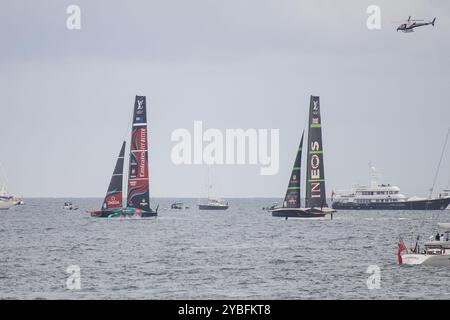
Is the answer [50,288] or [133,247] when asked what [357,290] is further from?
[133,247]

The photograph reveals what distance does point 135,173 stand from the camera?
10931 cm

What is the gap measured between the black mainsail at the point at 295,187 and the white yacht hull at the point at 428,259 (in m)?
65.0

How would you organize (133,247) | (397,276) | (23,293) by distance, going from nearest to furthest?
(23,293)
(397,276)
(133,247)

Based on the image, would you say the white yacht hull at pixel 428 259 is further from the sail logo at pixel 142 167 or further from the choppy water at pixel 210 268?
the sail logo at pixel 142 167

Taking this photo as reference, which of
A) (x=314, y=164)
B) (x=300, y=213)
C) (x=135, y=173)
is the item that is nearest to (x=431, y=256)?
(x=135, y=173)

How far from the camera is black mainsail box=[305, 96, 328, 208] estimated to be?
118 m

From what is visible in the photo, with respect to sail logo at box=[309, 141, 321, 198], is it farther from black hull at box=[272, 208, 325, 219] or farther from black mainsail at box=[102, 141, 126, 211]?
black mainsail at box=[102, 141, 126, 211]

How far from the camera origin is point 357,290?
1697 inches

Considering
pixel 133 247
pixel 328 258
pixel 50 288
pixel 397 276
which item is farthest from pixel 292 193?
pixel 50 288

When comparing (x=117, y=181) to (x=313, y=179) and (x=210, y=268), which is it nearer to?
(x=313, y=179)

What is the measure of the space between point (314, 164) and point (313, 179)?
219 cm

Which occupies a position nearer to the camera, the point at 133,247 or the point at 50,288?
the point at 50,288

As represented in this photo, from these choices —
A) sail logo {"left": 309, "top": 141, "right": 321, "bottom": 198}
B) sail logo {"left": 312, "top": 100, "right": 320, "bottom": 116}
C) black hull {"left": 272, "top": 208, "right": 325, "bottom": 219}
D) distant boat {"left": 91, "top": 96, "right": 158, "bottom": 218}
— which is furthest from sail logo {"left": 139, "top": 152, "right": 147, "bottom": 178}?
sail logo {"left": 312, "top": 100, "right": 320, "bottom": 116}

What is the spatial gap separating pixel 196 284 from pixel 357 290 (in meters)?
8.74
